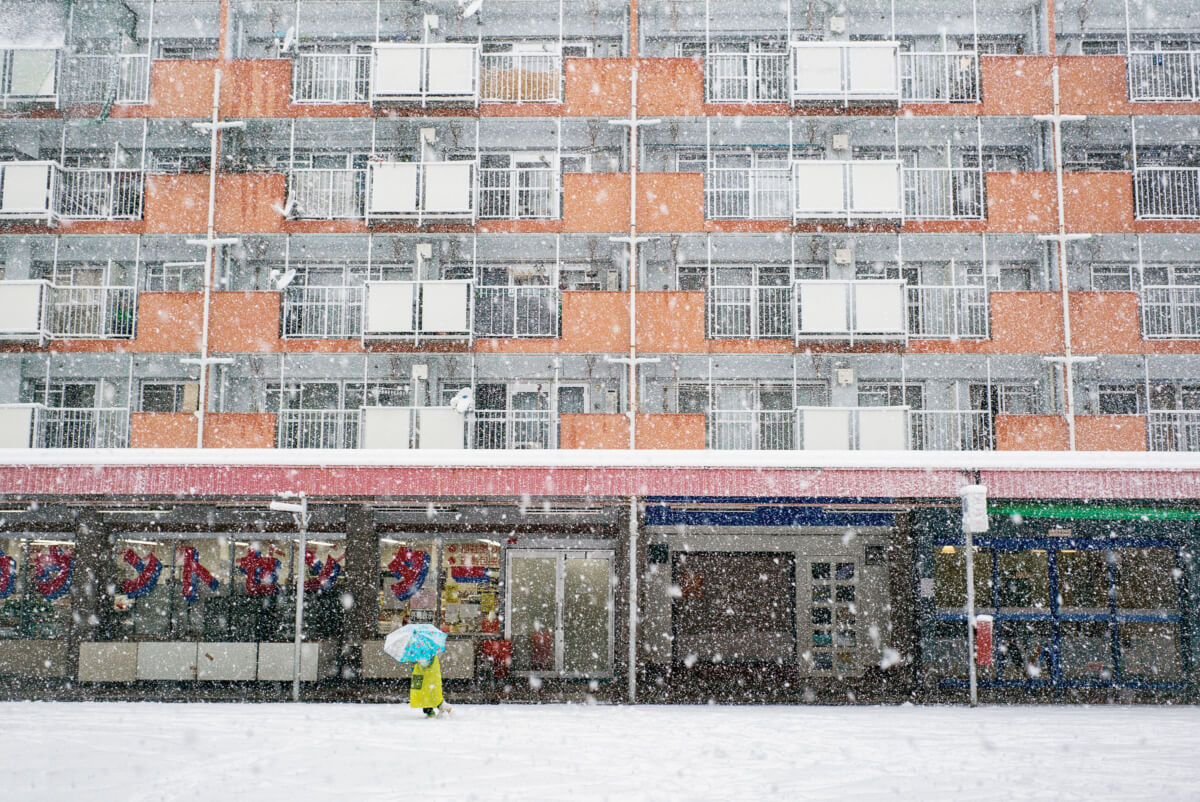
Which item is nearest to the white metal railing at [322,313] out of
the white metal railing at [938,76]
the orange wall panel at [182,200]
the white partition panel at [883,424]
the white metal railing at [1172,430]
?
the orange wall panel at [182,200]

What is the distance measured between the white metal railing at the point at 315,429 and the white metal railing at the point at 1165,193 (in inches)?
645

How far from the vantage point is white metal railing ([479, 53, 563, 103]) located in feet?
80.7

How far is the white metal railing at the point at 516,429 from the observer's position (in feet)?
78.0

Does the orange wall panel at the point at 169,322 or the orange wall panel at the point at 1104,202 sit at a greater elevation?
the orange wall panel at the point at 1104,202

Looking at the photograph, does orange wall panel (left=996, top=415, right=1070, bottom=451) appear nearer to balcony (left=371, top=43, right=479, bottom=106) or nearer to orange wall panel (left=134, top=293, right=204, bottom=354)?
balcony (left=371, top=43, right=479, bottom=106)

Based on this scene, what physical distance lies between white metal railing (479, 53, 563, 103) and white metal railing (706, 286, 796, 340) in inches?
215

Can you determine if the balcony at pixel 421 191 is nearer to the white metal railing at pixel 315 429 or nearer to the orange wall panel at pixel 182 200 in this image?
the orange wall panel at pixel 182 200

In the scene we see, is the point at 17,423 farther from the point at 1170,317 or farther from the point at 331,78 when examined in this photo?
the point at 1170,317

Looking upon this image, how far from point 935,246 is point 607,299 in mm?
7108

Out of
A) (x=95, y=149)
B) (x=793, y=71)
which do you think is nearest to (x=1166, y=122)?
(x=793, y=71)

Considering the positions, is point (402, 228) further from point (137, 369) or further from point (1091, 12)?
point (1091, 12)

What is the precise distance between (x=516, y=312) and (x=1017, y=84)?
36.5 ft

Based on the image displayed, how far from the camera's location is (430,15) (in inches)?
985

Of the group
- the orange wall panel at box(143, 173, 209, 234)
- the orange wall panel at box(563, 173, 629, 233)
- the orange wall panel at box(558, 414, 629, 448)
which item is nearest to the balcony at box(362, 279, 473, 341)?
the orange wall panel at box(563, 173, 629, 233)
